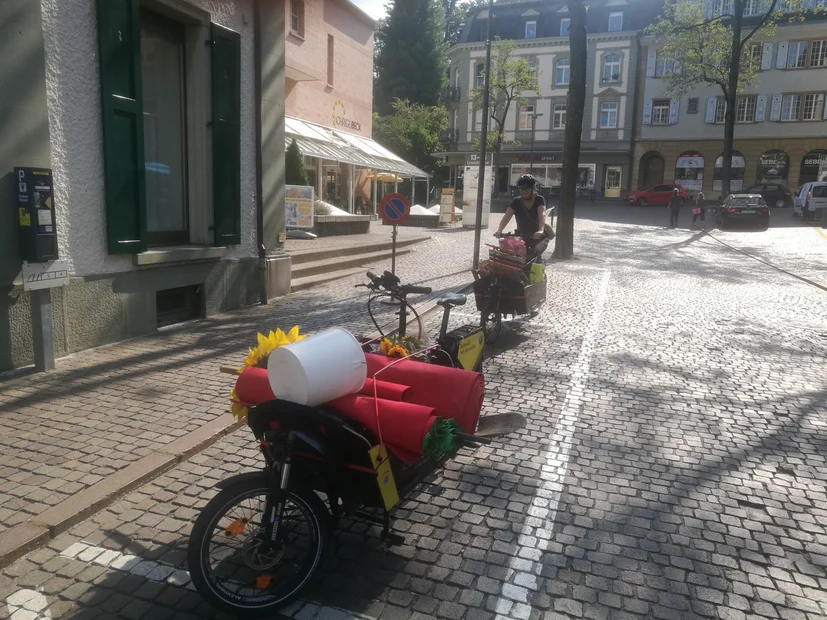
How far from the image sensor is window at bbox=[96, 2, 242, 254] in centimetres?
681

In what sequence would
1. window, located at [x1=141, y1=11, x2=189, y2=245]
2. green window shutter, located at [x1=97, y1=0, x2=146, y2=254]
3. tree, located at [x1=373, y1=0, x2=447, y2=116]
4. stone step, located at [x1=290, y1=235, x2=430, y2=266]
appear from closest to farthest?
green window shutter, located at [x1=97, y1=0, x2=146, y2=254], window, located at [x1=141, y1=11, x2=189, y2=245], stone step, located at [x1=290, y1=235, x2=430, y2=266], tree, located at [x1=373, y1=0, x2=447, y2=116]

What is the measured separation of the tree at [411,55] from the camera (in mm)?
61906

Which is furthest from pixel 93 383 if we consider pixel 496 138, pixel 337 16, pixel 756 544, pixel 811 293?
pixel 496 138

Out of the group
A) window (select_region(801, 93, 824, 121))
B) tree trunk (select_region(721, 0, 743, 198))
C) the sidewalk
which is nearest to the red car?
tree trunk (select_region(721, 0, 743, 198))

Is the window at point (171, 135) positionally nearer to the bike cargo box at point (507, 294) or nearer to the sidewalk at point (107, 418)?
the sidewalk at point (107, 418)

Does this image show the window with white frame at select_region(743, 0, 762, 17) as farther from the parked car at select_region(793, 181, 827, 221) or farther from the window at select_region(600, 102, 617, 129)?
the parked car at select_region(793, 181, 827, 221)

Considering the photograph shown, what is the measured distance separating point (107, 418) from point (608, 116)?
5194 cm

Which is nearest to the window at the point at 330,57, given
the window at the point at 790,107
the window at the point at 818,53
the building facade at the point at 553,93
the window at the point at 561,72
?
the building facade at the point at 553,93

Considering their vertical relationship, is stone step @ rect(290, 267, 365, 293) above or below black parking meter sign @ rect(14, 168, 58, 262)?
below

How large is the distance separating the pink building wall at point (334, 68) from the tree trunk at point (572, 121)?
395 inches

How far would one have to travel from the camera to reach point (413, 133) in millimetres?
49719

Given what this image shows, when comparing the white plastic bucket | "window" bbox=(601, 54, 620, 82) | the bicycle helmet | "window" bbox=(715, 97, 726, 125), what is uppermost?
"window" bbox=(601, 54, 620, 82)

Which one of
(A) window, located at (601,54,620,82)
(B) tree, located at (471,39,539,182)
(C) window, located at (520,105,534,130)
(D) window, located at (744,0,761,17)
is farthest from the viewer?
(C) window, located at (520,105,534,130)

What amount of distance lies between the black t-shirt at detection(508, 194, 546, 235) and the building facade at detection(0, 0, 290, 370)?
351 centimetres
